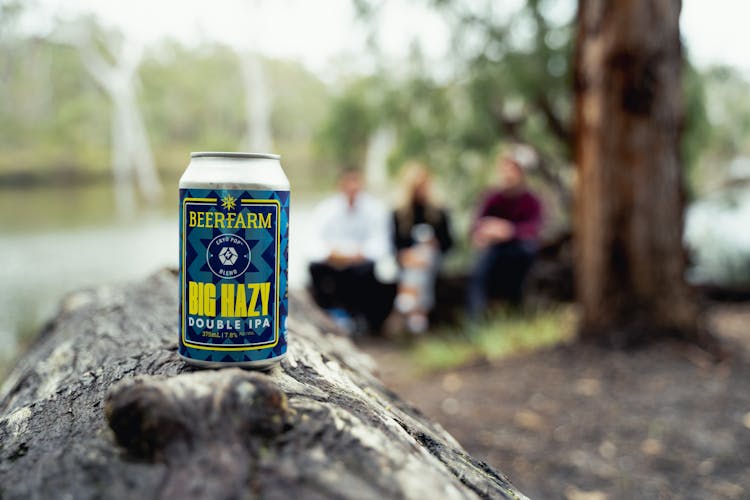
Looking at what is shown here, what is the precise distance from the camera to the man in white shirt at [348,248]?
5.36m

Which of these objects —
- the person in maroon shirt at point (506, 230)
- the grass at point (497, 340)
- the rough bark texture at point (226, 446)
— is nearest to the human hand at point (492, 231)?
the person in maroon shirt at point (506, 230)

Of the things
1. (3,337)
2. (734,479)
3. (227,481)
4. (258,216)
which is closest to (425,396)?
(734,479)

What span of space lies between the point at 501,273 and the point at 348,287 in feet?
4.06

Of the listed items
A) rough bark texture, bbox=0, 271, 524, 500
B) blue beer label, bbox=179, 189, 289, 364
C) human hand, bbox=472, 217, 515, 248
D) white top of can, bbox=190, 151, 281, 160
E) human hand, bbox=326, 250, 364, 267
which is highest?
white top of can, bbox=190, 151, 281, 160

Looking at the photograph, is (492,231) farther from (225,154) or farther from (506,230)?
(225,154)

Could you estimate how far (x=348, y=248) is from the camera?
539cm

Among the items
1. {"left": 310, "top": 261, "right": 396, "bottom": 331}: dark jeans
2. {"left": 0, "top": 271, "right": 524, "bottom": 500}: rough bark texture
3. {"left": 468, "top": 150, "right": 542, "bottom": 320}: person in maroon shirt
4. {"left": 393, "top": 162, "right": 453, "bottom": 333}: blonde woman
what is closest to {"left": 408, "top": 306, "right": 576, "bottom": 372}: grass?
{"left": 468, "top": 150, "right": 542, "bottom": 320}: person in maroon shirt

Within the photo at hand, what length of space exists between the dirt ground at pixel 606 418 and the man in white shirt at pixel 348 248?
1.24 meters

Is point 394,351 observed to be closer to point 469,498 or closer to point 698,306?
point 698,306

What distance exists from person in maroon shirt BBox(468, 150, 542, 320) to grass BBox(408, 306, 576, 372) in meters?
0.27

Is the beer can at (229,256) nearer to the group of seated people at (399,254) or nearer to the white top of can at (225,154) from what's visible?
the white top of can at (225,154)

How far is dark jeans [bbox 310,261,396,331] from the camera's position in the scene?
536cm

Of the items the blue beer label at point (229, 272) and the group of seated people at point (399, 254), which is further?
the group of seated people at point (399, 254)

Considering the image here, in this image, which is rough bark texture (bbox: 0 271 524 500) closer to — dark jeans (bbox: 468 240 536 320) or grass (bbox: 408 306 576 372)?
grass (bbox: 408 306 576 372)
